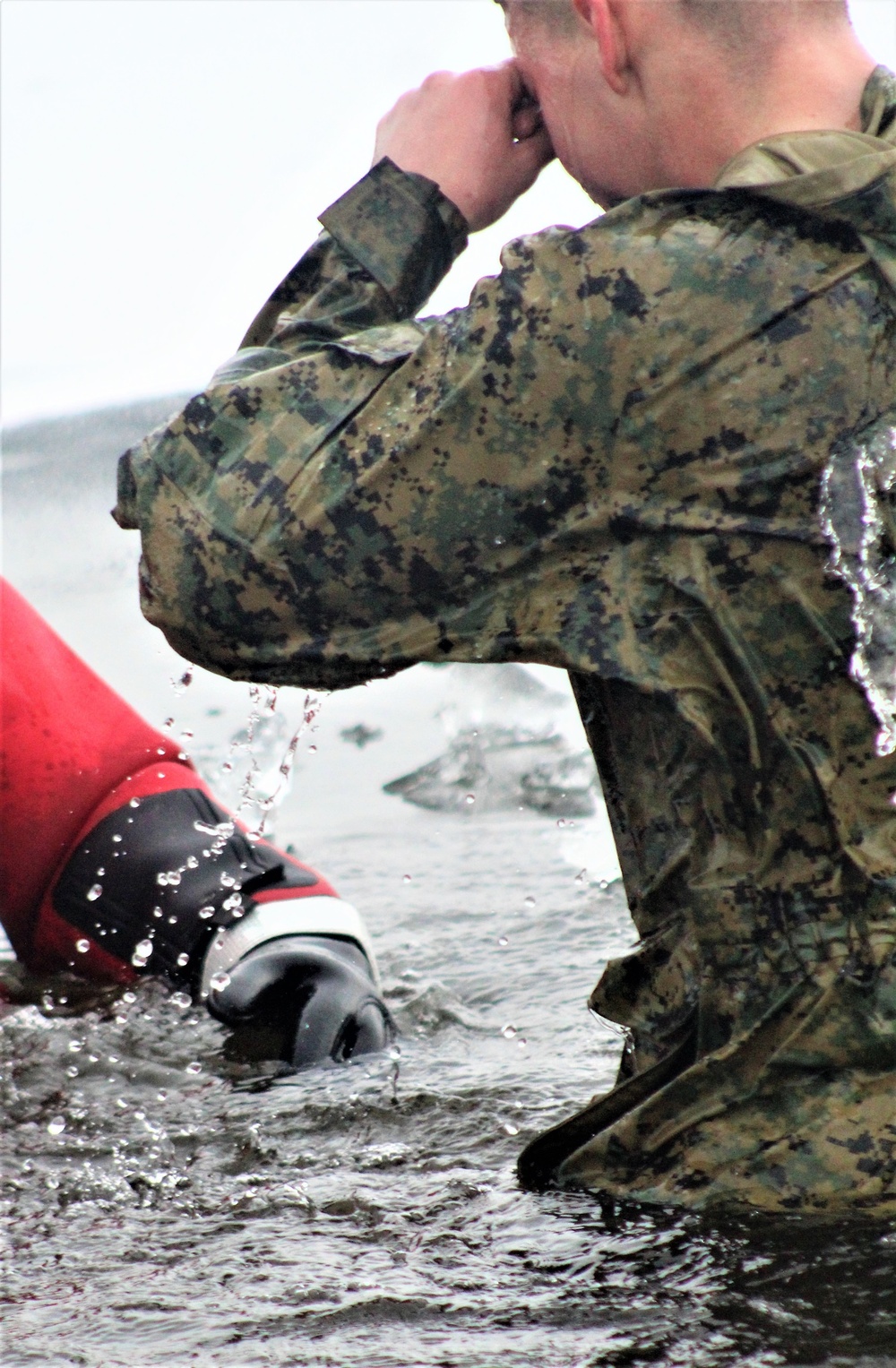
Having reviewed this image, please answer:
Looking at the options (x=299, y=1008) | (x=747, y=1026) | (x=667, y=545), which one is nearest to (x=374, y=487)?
(x=667, y=545)

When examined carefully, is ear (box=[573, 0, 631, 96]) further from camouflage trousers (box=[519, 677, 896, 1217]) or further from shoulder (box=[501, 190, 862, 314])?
camouflage trousers (box=[519, 677, 896, 1217])

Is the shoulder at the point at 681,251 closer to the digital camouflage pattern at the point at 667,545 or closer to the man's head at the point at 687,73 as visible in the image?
the digital camouflage pattern at the point at 667,545

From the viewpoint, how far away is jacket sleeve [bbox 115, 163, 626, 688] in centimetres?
130

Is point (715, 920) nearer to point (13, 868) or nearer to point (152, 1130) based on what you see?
point (152, 1130)

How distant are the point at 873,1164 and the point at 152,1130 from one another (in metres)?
0.95

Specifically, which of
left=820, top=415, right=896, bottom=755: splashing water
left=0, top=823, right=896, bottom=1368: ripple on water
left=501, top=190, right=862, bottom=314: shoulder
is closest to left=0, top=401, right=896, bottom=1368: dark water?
left=0, top=823, right=896, bottom=1368: ripple on water

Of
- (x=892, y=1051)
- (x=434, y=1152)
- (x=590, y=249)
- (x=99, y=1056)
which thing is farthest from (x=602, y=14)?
(x=99, y=1056)

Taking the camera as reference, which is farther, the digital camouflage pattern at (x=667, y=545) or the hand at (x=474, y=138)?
the hand at (x=474, y=138)

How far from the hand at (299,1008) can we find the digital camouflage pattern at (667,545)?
2.55 ft

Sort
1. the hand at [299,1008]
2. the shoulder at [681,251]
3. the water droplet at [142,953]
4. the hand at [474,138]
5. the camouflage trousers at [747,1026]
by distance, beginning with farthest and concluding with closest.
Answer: the water droplet at [142,953] → the hand at [299,1008] → the hand at [474,138] → the camouflage trousers at [747,1026] → the shoulder at [681,251]

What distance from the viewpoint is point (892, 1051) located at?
1.39m

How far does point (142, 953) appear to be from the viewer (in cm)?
248

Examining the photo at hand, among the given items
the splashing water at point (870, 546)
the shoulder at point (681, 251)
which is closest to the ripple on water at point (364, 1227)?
the splashing water at point (870, 546)

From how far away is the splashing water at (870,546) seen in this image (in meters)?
1.30
